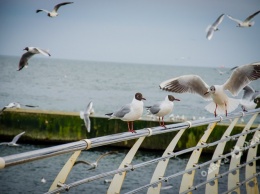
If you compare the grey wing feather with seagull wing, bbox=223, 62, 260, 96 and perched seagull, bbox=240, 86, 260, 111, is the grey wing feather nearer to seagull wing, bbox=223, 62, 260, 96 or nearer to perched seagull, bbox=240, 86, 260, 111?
seagull wing, bbox=223, 62, 260, 96

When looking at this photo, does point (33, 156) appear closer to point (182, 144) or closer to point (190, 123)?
point (190, 123)

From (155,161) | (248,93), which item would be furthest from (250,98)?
(155,161)

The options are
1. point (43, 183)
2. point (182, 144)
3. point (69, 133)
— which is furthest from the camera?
point (69, 133)

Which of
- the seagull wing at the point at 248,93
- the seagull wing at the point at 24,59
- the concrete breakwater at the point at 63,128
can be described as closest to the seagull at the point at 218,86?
the seagull wing at the point at 248,93

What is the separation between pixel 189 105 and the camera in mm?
39188

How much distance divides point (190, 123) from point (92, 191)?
916 centimetres

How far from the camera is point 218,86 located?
14.1 ft

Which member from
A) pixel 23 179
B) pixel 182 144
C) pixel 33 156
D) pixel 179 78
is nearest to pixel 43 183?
pixel 23 179

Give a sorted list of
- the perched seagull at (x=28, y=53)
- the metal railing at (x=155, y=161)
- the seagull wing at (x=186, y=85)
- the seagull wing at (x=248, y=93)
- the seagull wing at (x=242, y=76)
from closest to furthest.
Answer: the metal railing at (x=155, y=161), the seagull wing at (x=186, y=85), the seagull wing at (x=242, y=76), the seagull wing at (x=248, y=93), the perched seagull at (x=28, y=53)

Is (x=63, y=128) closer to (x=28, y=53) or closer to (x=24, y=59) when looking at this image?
(x=28, y=53)

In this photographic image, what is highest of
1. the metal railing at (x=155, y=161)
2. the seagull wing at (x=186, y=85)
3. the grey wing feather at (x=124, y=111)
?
the seagull wing at (x=186, y=85)

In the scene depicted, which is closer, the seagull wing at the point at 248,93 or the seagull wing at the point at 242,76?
the seagull wing at the point at 242,76

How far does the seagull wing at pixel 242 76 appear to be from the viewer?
4.01 m

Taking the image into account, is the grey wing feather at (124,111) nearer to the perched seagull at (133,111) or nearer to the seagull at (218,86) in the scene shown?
the perched seagull at (133,111)
